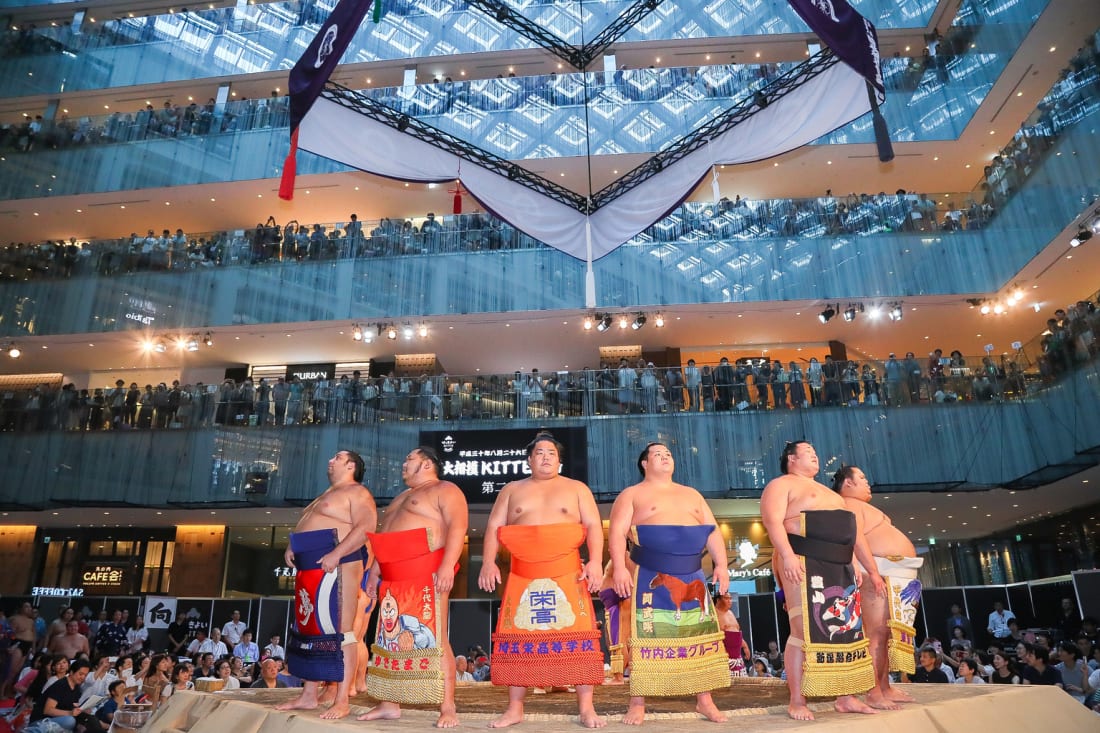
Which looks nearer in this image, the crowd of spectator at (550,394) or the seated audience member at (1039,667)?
the seated audience member at (1039,667)

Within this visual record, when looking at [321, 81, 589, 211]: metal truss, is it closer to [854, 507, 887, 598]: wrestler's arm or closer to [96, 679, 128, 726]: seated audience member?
[854, 507, 887, 598]: wrestler's arm

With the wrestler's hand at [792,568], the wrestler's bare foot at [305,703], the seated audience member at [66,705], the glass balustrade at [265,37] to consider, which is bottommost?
the seated audience member at [66,705]

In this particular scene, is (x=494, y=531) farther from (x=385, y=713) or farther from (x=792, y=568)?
(x=792, y=568)

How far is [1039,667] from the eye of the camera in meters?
7.48

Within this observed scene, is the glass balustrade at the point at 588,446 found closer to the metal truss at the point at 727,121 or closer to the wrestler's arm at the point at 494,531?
the metal truss at the point at 727,121

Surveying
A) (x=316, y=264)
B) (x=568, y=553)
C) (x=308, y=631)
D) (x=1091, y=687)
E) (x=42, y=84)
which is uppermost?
(x=42, y=84)

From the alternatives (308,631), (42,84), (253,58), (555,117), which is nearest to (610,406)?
(555,117)

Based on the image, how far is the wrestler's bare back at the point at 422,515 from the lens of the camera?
417cm

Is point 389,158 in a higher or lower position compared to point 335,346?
lower

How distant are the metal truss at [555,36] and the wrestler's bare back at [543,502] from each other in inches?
253

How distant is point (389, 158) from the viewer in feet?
26.3

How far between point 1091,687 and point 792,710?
4778 mm

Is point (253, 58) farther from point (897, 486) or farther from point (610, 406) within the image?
point (897, 486)

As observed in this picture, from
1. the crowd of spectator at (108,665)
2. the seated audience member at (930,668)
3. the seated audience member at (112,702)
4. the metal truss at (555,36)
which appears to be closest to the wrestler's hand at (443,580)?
the crowd of spectator at (108,665)
